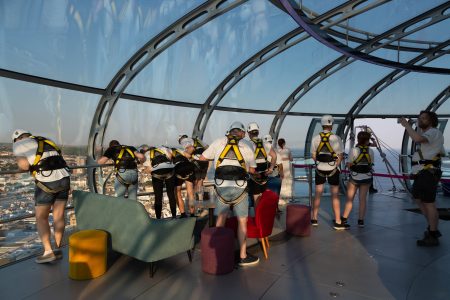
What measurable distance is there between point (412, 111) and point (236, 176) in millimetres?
10017

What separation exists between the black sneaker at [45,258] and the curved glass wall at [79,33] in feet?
11.0

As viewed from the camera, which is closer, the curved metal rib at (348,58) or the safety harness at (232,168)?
the safety harness at (232,168)

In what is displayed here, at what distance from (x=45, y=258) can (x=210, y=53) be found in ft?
24.0

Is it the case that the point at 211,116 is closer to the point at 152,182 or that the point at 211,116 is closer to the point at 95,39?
the point at 95,39

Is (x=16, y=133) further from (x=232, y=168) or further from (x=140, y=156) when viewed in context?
(x=232, y=168)

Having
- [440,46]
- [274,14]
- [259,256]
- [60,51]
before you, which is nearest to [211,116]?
[274,14]

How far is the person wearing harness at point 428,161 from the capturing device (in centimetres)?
413

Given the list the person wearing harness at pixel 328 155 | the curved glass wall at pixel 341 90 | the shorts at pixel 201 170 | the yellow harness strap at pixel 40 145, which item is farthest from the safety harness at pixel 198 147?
the curved glass wall at pixel 341 90

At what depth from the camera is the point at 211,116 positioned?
9539 mm

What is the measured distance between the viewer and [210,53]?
934cm

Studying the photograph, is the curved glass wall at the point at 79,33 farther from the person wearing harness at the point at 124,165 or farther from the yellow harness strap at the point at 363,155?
the yellow harness strap at the point at 363,155

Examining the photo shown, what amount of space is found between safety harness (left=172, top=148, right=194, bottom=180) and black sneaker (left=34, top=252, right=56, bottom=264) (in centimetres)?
246

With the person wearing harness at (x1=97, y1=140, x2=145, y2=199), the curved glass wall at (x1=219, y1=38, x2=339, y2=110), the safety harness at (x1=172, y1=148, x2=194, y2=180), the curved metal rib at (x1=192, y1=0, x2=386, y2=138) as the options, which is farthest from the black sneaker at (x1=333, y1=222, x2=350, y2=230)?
the curved glass wall at (x1=219, y1=38, x2=339, y2=110)

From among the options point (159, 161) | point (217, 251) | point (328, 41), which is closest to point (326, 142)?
point (328, 41)
